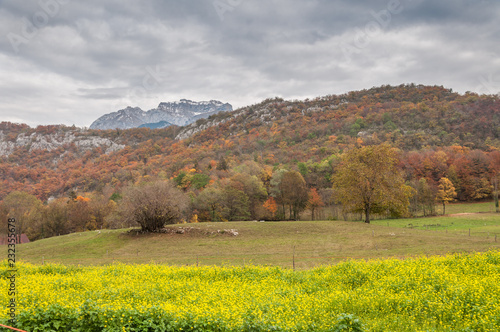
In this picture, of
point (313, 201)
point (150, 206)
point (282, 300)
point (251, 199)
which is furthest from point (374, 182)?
point (282, 300)

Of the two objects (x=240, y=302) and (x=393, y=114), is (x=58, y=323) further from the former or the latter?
(x=393, y=114)

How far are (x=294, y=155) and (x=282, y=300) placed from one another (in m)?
115

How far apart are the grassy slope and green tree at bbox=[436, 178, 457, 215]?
41682 millimetres

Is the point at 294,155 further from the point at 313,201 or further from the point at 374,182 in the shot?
the point at 374,182

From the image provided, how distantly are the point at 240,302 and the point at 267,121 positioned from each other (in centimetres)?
→ 18196

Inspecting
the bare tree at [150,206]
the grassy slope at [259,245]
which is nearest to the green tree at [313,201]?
the grassy slope at [259,245]

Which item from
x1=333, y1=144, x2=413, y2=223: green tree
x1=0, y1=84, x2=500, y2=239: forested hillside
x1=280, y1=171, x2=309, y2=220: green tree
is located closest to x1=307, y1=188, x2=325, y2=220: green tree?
x1=0, y1=84, x2=500, y2=239: forested hillside

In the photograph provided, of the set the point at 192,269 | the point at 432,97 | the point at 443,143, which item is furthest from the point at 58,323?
the point at 432,97

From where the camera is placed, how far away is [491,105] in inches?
5502

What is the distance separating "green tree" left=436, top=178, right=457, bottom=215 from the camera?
80.9 meters

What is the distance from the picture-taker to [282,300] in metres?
13.7

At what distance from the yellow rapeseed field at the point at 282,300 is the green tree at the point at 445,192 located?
2705 inches

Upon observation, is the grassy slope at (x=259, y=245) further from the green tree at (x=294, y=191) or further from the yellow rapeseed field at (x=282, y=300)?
the green tree at (x=294, y=191)

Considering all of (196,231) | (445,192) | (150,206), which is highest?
(150,206)
